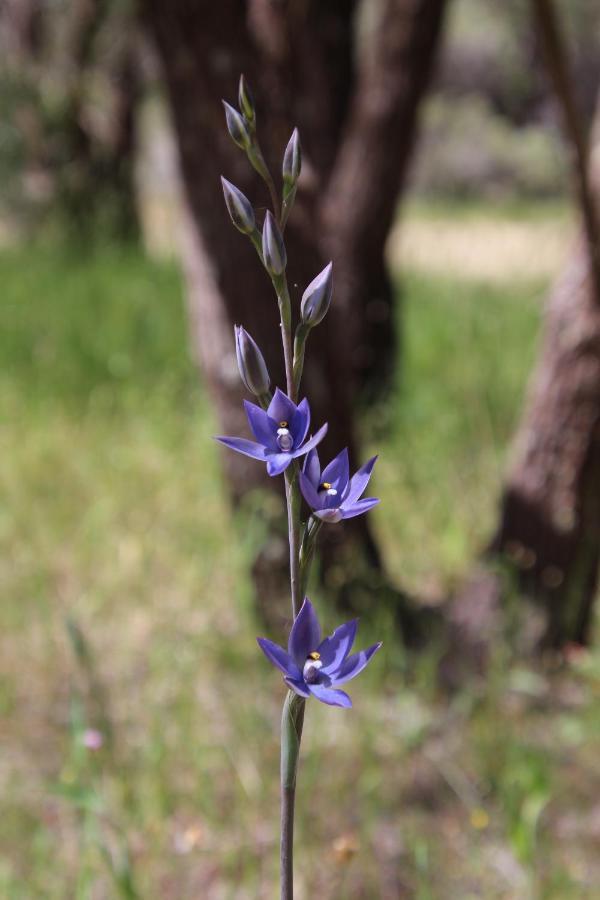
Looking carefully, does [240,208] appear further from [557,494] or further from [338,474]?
[557,494]

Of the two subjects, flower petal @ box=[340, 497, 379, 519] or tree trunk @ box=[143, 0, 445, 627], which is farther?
tree trunk @ box=[143, 0, 445, 627]

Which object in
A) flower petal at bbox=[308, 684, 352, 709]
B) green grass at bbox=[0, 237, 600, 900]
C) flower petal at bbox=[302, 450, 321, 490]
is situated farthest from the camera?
green grass at bbox=[0, 237, 600, 900]

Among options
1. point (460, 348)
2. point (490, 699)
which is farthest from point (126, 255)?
point (490, 699)

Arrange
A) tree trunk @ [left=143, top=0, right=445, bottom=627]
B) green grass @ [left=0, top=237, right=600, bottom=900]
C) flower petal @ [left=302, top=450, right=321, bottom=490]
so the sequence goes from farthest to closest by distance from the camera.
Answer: tree trunk @ [left=143, top=0, right=445, bottom=627] < green grass @ [left=0, top=237, right=600, bottom=900] < flower petal @ [left=302, top=450, right=321, bottom=490]

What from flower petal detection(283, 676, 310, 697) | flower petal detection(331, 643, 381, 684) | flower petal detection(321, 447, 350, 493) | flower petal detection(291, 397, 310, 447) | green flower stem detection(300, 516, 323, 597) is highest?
flower petal detection(291, 397, 310, 447)

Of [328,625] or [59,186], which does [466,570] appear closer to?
[328,625]

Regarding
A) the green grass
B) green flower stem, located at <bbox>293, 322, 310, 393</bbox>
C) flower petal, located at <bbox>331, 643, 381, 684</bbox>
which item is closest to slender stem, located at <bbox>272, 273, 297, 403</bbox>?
green flower stem, located at <bbox>293, 322, 310, 393</bbox>

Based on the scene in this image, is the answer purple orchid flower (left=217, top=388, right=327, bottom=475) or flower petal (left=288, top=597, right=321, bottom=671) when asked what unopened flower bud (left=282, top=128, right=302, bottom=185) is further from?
flower petal (left=288, top=597, right=321, bottom=671)

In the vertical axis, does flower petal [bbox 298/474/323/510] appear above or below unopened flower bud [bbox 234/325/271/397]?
below
